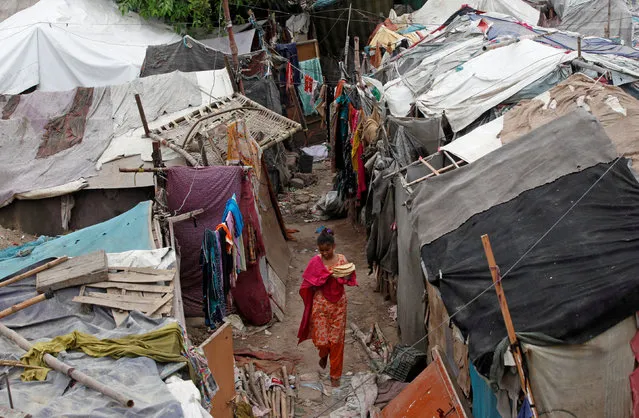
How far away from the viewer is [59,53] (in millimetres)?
15445

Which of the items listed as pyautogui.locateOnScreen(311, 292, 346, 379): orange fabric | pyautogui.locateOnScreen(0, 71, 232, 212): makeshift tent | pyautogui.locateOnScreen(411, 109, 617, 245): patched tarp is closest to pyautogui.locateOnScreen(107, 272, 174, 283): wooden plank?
pyautogui.locateOnScreen(311, 292, 346, 379): orange fabric

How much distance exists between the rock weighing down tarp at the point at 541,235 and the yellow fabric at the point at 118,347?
2396mm

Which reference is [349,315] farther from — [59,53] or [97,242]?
[59,53]

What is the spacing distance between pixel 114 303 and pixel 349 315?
4752mm

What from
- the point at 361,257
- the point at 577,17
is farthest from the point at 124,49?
A: the point at 577,17

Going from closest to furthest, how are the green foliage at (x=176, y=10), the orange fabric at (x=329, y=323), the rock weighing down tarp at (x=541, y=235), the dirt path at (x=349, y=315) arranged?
the rock weighing down tarp at (x=541, y=235) < the orange fabric at (x=329, y=323) < the dirt path at (x=349, y=315) < the green foliage at (x=176, y=10)

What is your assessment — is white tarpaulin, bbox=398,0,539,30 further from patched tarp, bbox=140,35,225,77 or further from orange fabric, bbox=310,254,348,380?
orange fabric, bbox=310,254,348,380

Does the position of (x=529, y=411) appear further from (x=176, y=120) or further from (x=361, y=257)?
(x=176, y=120)

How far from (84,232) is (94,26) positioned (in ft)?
35.2

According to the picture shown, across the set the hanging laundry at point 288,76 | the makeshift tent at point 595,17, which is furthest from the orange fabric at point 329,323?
the makeshift tent at point 595,17

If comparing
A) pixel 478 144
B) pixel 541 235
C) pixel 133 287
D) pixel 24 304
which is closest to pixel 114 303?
pixel 133 287

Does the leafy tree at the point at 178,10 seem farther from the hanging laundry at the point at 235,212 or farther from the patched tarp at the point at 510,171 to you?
the patched tarp at the point at 510,171

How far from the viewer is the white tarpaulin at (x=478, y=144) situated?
25.3 feet

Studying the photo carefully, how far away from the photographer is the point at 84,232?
7973 mm
